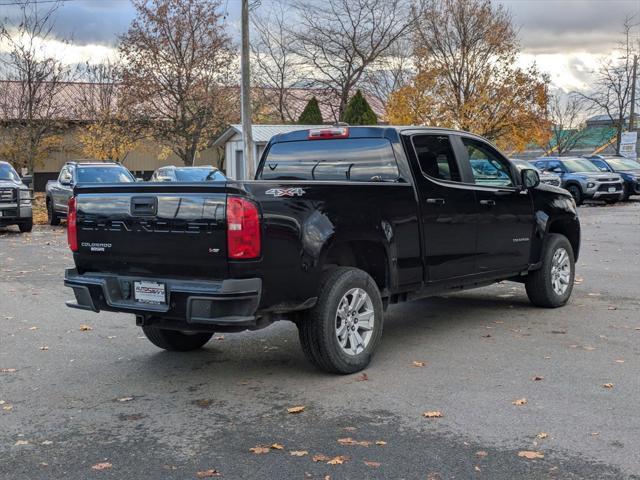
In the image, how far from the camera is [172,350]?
22.7 feet

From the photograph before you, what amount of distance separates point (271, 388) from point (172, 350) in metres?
1.51

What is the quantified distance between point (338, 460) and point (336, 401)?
1094 mm

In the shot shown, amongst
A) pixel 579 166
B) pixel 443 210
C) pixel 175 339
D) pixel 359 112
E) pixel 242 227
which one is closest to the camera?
pixel 242 227

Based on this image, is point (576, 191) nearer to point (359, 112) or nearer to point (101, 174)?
point (359, 112)

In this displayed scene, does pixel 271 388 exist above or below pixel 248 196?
below

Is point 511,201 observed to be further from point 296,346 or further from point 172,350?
point 172,350

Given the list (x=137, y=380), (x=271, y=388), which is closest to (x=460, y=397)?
(x=271, y=388)

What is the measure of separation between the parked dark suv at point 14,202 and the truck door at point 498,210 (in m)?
13.9

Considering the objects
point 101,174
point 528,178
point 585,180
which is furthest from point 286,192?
point 585,180

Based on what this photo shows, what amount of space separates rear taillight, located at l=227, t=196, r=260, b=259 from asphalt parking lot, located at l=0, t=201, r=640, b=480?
1.07 metres

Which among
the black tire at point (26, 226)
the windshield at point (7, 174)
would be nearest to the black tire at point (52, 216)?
the black tire at point (26, 226)

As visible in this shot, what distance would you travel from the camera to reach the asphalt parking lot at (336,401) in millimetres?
4289

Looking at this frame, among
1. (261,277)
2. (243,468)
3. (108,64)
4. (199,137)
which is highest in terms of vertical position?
(108,64)

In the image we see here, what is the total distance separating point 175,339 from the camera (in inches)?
269
